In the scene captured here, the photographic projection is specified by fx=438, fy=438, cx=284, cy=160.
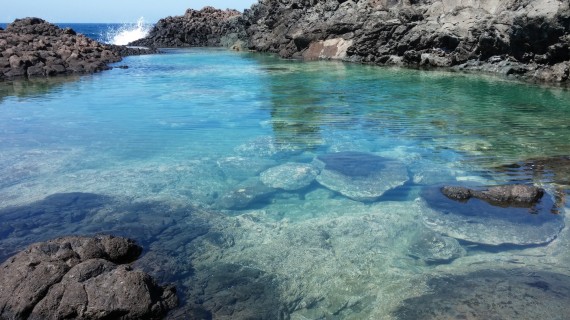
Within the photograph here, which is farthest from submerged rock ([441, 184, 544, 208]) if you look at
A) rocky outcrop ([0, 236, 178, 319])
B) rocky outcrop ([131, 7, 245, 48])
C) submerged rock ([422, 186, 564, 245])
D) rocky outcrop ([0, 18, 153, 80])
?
rocky outcrop ([131, 7, 245, 48])

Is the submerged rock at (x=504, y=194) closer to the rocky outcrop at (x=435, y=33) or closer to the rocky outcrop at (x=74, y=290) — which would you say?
the rocky outcrop at (x=74, y=290)

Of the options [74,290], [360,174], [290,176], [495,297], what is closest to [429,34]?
[360,174]

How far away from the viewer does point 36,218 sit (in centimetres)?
877

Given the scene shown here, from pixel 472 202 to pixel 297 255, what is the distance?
160 inches

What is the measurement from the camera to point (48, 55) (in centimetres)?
3547

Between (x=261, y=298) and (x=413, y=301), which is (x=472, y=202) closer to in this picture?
(x=413, y=301)

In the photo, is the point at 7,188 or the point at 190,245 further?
the point at 7,188

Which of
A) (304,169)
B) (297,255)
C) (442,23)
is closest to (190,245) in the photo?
(297,255)

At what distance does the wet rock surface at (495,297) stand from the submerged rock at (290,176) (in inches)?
180

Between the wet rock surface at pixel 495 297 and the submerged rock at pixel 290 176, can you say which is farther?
the submerged rock at pixel 290 176

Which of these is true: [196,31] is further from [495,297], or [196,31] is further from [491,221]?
[495,297]

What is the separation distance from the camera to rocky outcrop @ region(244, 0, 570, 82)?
2303 centimetres

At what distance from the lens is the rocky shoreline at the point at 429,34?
2308cm

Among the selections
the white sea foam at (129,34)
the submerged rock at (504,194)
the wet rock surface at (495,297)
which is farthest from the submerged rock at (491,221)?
the white sea foam at (129,34)
